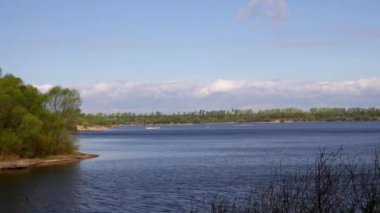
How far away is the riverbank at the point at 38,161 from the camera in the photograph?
59.4 meters

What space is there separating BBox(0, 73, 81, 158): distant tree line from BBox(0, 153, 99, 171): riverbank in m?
1.41

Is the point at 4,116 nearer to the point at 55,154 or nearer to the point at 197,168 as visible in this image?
the point at 55,154

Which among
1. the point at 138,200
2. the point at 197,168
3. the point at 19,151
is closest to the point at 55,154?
the point at 19,151

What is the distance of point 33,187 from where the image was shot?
4388 cm

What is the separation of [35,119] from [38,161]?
498cm

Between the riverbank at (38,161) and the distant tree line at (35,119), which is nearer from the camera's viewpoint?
the riverbank at (38,161)

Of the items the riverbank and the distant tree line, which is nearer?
the riverbank

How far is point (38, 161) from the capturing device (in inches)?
2603

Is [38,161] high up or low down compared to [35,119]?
down

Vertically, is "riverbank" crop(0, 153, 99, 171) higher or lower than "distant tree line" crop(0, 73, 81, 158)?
lower

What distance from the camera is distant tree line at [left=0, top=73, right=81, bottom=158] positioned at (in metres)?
63.9

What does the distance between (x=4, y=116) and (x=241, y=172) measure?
3034 cm

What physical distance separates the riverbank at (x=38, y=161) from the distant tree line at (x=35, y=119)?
1414 mm

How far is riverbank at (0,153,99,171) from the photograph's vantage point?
59.4 metres
